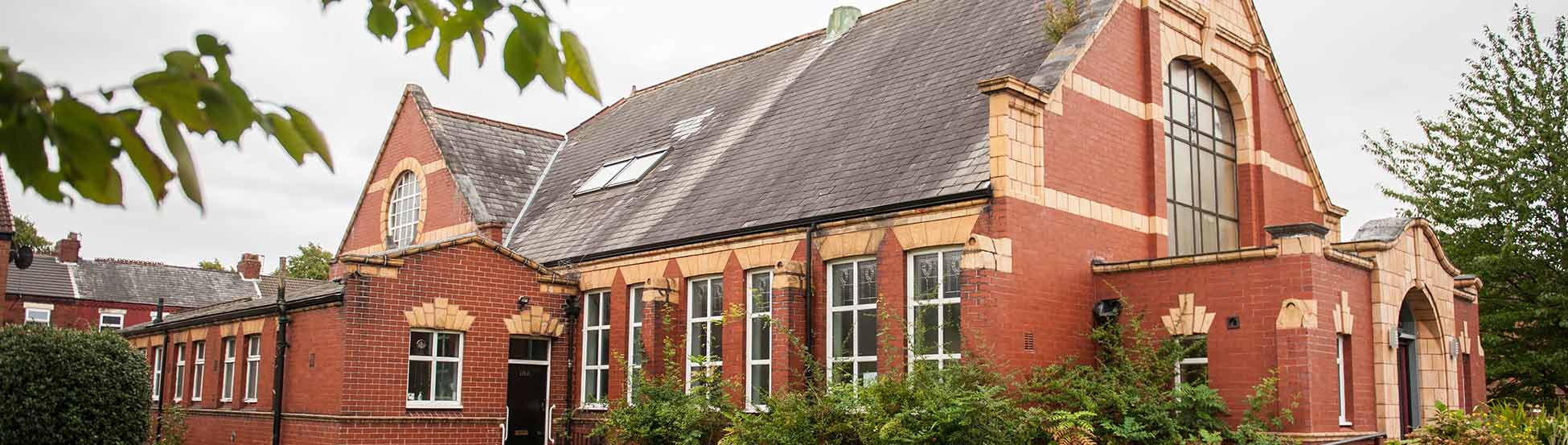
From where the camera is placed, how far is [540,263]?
73.3ft

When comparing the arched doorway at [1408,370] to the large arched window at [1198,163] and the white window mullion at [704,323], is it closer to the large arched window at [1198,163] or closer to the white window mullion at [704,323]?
the large arched window at [1198,163]

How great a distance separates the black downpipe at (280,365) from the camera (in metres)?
20.7

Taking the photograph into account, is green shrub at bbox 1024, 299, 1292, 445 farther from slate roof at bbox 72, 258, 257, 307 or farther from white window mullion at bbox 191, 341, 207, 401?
slate roof at bbox 72, 258, 257, 307

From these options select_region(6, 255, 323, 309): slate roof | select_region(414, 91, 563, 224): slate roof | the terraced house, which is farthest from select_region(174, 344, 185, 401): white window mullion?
select_region(6, 255, 323, 309): slate roof

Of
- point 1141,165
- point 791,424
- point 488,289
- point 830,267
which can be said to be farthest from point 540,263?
point 1141,165

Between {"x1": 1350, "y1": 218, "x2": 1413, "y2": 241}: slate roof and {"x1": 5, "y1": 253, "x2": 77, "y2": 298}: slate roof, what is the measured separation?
42964mm

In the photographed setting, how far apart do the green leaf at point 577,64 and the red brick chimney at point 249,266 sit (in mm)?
57023

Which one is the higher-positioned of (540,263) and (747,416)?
(540,263)

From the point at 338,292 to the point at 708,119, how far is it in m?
8.18

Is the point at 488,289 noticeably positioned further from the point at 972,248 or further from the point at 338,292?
the point at 972,248

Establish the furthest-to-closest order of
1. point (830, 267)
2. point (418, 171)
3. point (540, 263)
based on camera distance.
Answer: point (418, 171), point (540, 263), point (830, 267)

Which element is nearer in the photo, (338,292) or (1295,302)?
(1295,302)

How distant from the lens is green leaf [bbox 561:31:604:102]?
295cm

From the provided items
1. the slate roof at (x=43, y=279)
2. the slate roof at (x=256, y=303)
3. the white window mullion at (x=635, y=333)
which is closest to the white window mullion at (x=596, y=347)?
the white window mullion at (x=635, y=333)
